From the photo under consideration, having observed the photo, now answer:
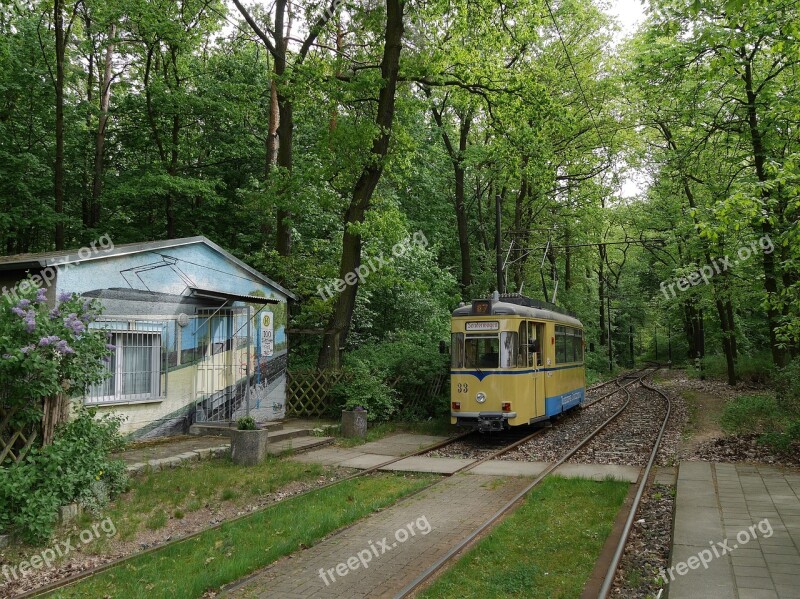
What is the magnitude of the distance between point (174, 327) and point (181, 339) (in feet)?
1.10

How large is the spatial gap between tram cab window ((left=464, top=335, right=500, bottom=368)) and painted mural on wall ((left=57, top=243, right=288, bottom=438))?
4881mm

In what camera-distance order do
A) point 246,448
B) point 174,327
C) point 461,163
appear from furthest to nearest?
point 461,163 < point 174,327 < point 246,448

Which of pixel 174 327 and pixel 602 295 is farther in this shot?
pixel 602 295

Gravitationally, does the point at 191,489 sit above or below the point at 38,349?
below

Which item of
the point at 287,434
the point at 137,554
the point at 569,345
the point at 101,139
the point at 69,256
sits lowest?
the point at 137,554

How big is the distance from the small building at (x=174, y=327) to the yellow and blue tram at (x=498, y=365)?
4.66 meters

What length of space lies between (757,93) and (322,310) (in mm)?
13428

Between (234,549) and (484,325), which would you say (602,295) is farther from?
(234,549)

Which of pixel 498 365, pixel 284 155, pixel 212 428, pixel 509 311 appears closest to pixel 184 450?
pixel 212 428

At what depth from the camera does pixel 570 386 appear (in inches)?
715

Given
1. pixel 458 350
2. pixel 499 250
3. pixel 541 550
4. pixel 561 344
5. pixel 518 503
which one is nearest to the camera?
pixel 541 550

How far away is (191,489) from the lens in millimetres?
9438

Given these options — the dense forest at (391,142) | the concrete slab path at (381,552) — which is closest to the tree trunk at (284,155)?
the dense forest at (391,142)

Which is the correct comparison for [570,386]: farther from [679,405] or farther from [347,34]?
[347,34]
